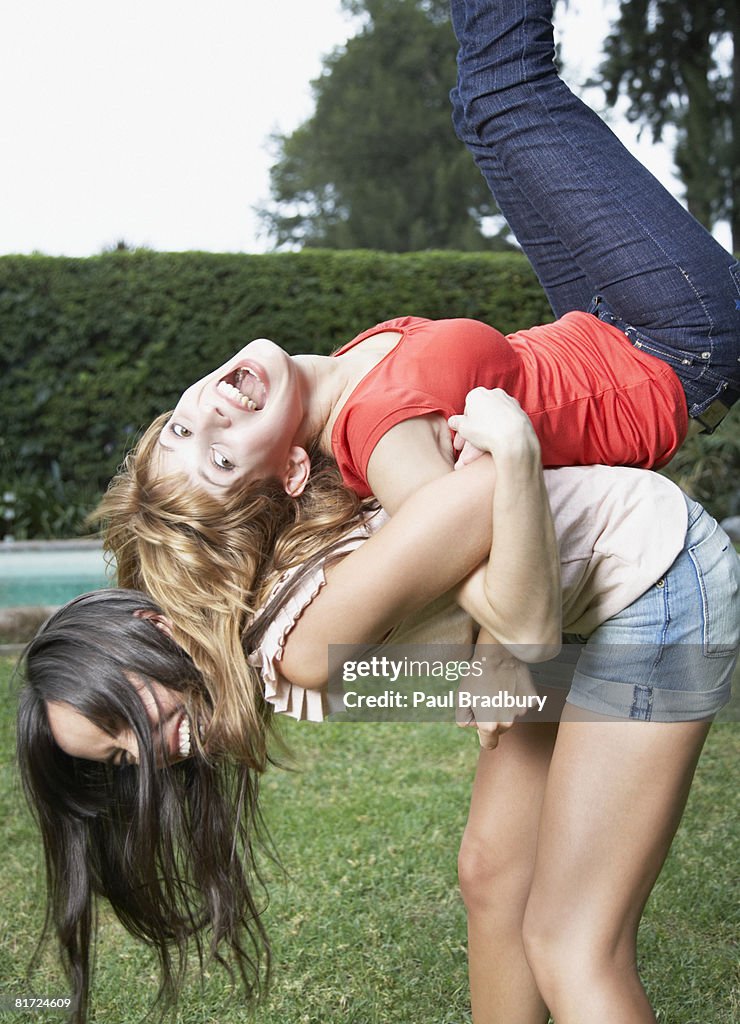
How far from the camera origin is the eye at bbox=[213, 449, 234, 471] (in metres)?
1.57

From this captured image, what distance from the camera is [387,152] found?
25016 mm

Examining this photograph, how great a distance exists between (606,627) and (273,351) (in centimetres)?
67

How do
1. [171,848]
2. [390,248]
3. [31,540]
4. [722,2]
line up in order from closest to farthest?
[171,848] < [31,540] < [722,2] < [390,248]

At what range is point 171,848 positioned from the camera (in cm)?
174

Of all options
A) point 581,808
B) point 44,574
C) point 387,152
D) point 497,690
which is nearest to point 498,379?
point 497,690

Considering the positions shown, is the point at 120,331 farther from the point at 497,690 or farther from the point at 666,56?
the point at 497,690

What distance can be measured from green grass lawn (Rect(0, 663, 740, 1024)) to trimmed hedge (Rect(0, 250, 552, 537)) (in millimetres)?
4329

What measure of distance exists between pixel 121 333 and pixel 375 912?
588 centimetres

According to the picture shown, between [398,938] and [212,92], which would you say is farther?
[212,92]

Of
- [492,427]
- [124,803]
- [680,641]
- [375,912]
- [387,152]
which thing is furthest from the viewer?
[387,152]

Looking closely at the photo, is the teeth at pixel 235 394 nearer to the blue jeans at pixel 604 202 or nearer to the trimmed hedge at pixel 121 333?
the blue jeans at pixel 604 202

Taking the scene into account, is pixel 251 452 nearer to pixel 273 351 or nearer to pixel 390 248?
pixel 273 351

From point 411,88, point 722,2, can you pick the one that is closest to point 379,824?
point 722,2

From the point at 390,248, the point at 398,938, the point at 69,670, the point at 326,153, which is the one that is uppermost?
the point at 326,153
